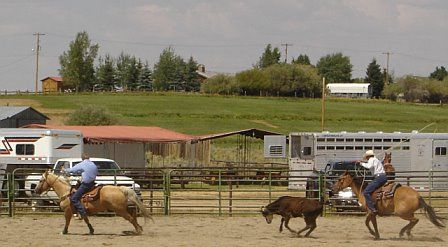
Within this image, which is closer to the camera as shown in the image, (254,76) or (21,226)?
(21,226)

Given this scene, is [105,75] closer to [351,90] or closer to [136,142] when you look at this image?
[351,90]

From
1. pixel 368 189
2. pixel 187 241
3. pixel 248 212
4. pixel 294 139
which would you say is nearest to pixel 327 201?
pixel 248 212

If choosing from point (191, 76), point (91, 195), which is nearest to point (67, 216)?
point (91, 195)

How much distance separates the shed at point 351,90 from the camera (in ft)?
443

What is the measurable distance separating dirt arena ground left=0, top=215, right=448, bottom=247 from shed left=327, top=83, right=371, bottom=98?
113 meters

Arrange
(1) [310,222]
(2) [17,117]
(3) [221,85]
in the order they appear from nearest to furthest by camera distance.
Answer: (1) [310,222] → (2) [17,117] → (3) [221,85]

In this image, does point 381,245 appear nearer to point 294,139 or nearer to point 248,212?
point 248,212

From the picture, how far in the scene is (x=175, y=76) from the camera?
138m

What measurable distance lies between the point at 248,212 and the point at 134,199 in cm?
727

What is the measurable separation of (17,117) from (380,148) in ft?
72.0

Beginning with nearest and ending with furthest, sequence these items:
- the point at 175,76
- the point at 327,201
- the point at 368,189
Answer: the point at 368,189 → the point at 327,201 → the point at 175,76

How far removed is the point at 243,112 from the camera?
3275 inches

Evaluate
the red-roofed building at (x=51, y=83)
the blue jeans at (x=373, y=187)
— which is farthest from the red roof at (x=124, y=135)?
the red-roofed building at (x=51, y=83)

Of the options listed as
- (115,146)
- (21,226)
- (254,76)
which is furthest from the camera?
(254,76)
